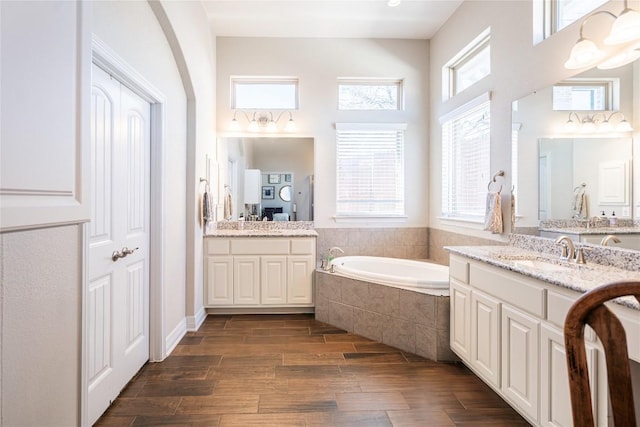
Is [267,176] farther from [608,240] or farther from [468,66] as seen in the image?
[608,240]

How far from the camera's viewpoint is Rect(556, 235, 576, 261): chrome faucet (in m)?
2.11

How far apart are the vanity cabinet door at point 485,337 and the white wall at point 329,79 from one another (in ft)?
7.19

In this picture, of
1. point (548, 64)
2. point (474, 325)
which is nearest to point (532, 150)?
point (548, 64)

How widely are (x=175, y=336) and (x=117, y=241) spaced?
Result: 121cm

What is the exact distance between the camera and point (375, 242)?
4.33 metres

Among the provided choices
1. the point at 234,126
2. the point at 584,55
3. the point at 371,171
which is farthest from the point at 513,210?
the point at 234,126

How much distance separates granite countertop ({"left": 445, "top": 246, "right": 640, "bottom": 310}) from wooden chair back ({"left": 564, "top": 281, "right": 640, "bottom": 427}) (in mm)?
725

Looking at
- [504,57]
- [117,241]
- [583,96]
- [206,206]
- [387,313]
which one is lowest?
[387,313]

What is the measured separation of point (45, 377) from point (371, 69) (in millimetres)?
4217

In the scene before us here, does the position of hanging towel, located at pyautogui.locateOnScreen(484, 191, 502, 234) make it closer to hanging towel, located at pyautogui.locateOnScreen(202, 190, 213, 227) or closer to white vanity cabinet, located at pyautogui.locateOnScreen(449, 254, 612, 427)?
white vanity cabinet, located at pyautogui.locateOnScreen(449, 254, 612, 427)

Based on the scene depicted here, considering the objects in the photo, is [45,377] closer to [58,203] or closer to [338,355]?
[58,203]

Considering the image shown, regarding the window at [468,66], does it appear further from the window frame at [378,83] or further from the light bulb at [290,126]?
the light bulb at [290,126]

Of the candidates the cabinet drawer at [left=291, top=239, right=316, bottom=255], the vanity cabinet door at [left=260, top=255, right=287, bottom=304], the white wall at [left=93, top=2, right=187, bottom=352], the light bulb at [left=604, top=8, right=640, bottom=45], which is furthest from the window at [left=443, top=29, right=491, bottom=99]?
the white wall at [left=93, top=2, right=187, bottom=352]

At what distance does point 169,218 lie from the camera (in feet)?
9.29
